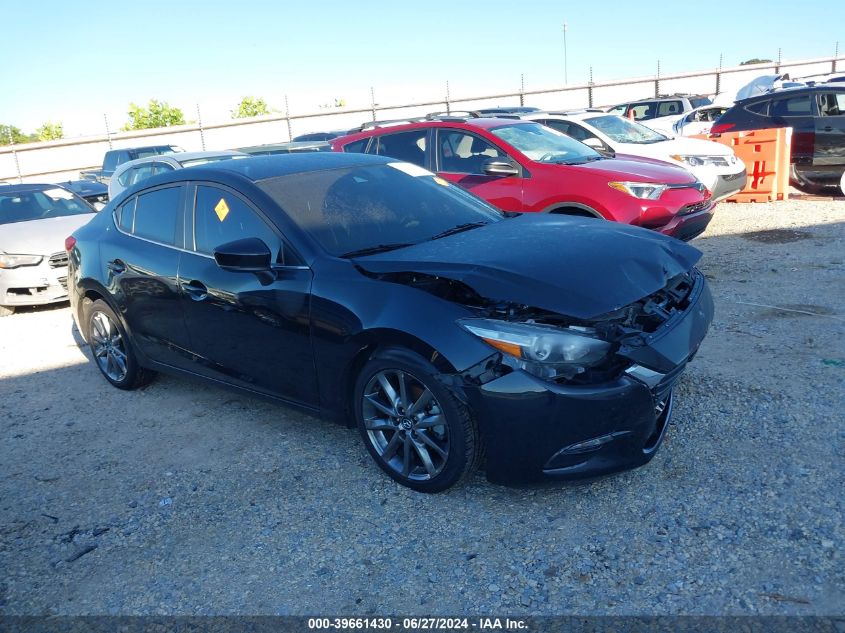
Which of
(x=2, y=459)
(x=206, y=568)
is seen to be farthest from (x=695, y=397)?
(x=2, y=459)

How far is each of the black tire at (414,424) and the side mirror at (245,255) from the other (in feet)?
2.65

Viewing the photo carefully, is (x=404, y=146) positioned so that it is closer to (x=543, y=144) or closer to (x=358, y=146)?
(x=358, y=146)

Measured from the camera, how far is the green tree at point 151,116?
4581cm

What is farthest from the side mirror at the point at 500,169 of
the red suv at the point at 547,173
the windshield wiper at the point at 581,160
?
the windshield wiper at the point at 581,160

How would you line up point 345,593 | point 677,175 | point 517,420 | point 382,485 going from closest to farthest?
point 345,593
point 517,420
point 382,485
point 677,175

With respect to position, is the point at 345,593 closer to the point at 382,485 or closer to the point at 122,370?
the point at 382,485

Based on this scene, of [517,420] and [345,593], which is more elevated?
[517,420]

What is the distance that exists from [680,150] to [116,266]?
8.37 m

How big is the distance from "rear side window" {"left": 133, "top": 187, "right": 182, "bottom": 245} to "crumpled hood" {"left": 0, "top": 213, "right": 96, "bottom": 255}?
4.12 meters

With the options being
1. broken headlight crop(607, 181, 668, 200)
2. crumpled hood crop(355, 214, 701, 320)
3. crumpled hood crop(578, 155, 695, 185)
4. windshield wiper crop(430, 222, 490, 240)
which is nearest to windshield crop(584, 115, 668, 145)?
crumpled hood crop(578, 155, 695, 185)

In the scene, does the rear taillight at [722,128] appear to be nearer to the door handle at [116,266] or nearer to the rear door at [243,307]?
the rear door at [243,307]

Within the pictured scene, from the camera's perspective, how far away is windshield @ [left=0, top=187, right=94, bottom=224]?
9398mm

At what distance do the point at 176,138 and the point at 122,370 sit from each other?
2504cm

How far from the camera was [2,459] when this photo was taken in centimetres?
448
